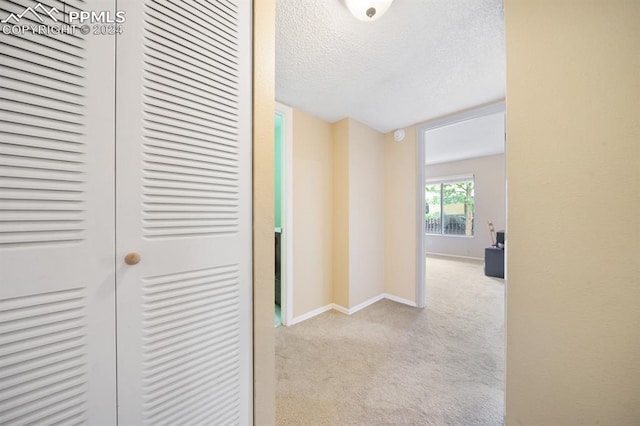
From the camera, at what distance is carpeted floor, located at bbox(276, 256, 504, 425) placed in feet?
4.17

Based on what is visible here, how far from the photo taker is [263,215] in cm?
97

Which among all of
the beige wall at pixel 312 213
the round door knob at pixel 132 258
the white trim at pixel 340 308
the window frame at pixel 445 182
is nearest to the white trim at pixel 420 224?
the white trim at pixel 340 308

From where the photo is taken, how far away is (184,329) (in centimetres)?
77

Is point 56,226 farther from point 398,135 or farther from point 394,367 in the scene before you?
point 398,135

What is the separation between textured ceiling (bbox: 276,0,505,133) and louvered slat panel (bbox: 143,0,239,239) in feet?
2.21

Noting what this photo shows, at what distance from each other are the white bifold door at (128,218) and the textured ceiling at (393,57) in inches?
25.2

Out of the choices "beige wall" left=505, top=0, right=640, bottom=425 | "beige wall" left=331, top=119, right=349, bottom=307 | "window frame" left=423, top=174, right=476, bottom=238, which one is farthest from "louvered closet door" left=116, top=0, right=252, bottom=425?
"window frame" left=423, top=174, right=476, bottom=238

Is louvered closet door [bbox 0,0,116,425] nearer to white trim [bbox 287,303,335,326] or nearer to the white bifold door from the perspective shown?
the white bifold door

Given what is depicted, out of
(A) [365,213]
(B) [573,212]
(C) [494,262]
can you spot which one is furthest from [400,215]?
(C) [494,262]

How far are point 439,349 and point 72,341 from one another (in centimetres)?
230

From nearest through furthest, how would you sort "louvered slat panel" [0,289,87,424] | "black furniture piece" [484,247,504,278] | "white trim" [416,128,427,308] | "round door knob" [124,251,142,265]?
"louvered slat panel" [0,289,87,424], "round door knob" [124,251,142,265], "white trim" [416,128,427,308], "black furniture piece" [484,247,504,278]

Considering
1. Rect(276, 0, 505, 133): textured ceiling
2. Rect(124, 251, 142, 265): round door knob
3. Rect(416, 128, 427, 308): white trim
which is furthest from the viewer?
Rect(416, 128, 427, 308): white trim

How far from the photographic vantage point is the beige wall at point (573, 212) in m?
0.74

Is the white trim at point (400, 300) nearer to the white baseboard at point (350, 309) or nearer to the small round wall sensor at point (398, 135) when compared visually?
the white baseboard at point (350, 309)
